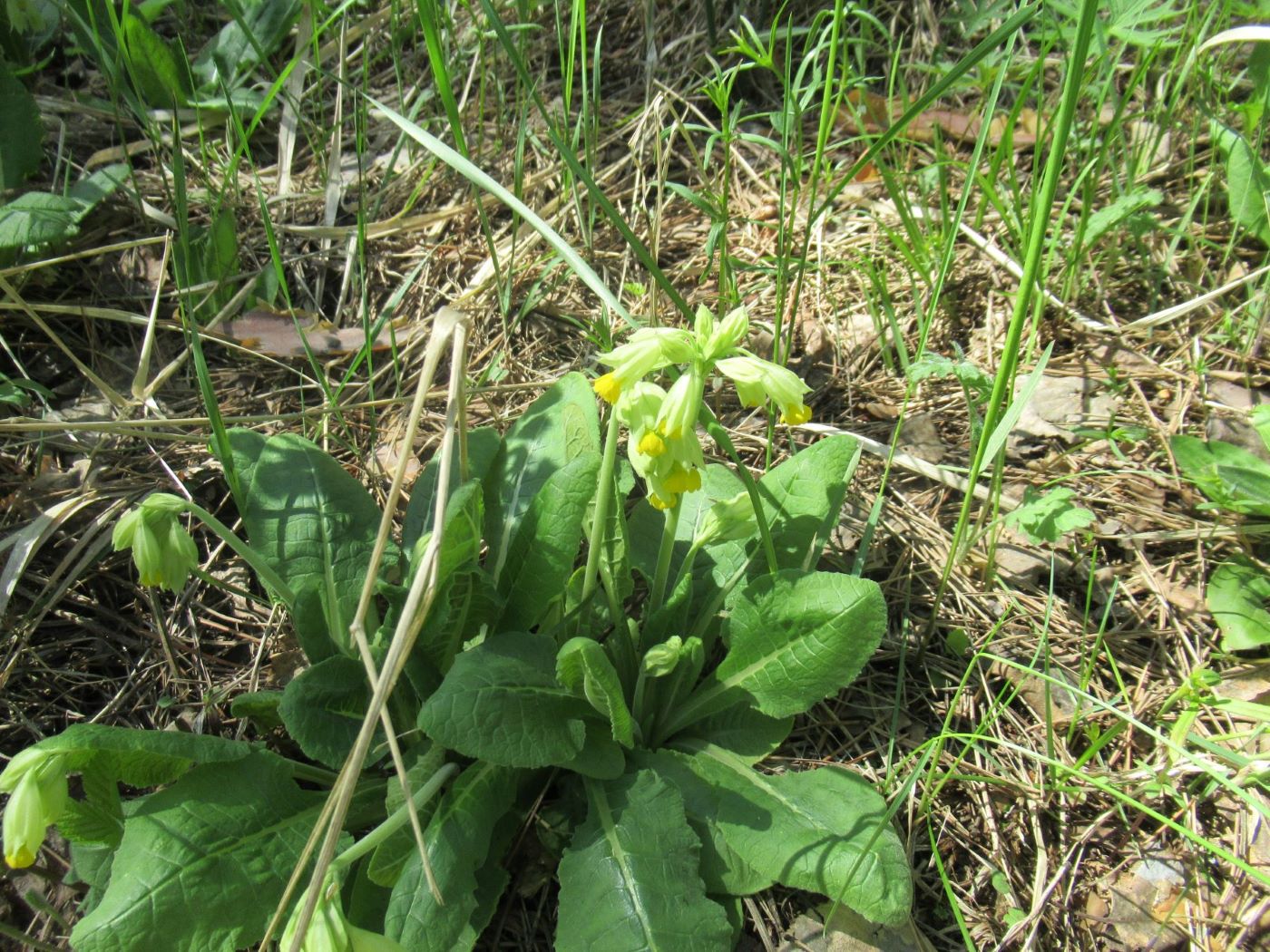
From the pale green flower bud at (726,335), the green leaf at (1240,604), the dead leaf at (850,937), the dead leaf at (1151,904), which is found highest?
the pale green flower bud at (726,335)

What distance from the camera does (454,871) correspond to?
1899mm

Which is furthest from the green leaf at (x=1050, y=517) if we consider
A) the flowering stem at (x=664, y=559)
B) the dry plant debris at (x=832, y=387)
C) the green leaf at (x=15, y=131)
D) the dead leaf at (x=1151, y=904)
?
the green leaf at (x=15, y=131)

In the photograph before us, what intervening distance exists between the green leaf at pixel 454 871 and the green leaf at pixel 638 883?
0.17 m

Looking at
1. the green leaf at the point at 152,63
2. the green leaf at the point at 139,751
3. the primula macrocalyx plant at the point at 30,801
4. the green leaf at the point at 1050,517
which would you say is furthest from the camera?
the green leaf at the point at 152,63

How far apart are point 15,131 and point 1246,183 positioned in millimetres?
3842

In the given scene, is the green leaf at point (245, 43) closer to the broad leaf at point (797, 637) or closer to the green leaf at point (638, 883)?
the broad leaf at point (797, 637)

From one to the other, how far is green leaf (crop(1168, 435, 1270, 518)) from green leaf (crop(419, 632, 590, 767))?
1.62m

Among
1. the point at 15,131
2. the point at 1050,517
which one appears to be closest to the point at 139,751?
the point at 1050,517

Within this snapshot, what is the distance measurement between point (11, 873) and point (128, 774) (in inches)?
18.7

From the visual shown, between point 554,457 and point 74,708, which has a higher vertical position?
point 554,457

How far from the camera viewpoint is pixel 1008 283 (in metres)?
3.22

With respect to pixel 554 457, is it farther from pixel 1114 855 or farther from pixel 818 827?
pixel 1114 855

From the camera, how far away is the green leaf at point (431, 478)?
8.20ft

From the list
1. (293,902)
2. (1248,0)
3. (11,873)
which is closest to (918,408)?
(1248,0)
